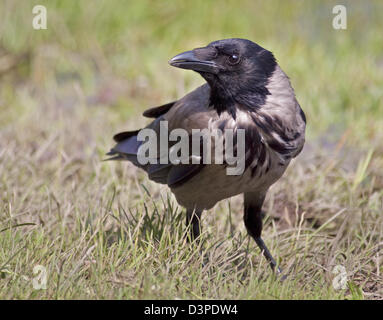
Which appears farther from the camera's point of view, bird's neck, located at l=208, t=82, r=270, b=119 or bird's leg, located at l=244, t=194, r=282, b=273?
bird's leg, located at l=244, t=194, r=282, b=273

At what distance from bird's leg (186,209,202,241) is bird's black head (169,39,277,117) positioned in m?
0.66

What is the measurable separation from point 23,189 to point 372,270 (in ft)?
7.79

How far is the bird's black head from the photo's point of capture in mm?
3715

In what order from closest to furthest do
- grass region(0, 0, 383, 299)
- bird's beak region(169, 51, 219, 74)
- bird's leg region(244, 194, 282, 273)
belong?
grass region(0, 0, 383, 299)
bird's beak region(169, 51, 219, 74)
bird's leg region(244, 194, 282, 273)

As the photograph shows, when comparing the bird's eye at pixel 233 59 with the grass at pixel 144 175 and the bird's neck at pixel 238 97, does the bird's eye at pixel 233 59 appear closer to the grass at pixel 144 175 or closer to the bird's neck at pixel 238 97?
the bird's neck at pixel 238 97

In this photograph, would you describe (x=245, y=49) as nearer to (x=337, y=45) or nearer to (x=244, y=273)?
(x=244, y=273)

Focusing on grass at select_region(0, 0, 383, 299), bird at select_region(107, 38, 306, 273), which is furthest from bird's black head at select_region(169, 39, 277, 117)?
grass at select_region(0, 0, 383, 299)

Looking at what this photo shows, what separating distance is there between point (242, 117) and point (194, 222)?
2.35 ft

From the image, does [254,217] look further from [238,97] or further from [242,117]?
[238,97]

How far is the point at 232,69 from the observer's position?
3.72m

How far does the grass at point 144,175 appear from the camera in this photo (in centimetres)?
351

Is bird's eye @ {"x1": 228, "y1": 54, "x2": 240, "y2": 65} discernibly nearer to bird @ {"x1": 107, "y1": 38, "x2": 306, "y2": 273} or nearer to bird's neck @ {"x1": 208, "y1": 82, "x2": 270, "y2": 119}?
bird @ {"x1": 107, "y1": 38, "x2": 306, "y2": 273}

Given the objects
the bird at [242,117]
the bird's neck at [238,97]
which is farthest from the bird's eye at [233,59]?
the bird's neck at [238,97]

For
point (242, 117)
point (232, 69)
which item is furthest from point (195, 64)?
point (242, 117)
